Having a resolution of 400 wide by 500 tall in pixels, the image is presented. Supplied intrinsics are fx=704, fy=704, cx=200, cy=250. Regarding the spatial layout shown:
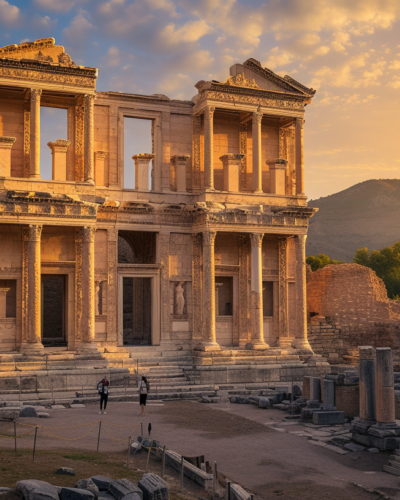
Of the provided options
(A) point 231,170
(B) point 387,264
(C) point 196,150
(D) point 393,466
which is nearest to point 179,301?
(A) point 231,170

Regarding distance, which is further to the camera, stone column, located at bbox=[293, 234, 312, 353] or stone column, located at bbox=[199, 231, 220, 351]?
stone column, located at bbox=[293, 234, 312, 353]

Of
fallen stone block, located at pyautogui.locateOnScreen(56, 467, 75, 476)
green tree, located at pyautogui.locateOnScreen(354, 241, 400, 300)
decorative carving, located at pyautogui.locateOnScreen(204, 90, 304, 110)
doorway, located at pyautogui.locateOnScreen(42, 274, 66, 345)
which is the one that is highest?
decorative carving, located at pyautogui.locateOnScreen(204, 90, 304, 110)

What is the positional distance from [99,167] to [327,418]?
1509 cm

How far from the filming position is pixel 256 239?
31.3 metres

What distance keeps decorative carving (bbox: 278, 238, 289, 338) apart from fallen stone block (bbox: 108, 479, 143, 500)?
→ 2136 cm

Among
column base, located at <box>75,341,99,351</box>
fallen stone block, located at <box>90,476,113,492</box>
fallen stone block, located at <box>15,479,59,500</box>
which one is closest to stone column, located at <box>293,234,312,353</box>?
column base, located at <box>75,341,99,351</box>

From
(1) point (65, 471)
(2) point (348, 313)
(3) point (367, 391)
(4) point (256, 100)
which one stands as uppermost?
(4) point (256, 100)

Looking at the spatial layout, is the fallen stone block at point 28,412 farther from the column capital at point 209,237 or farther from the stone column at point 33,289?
the column capital at point 209,237

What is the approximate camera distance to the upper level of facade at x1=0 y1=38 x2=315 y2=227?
28656 mm

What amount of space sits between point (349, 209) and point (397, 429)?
139292 millimetres

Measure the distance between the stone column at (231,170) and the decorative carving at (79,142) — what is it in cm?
647

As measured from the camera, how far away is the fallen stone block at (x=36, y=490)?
10.7 meters

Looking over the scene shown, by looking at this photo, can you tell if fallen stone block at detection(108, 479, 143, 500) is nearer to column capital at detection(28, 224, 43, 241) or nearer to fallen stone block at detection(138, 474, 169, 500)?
fallen stone block at detection(138, 474, 169, 500)

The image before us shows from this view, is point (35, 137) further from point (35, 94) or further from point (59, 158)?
point (35, 94)
